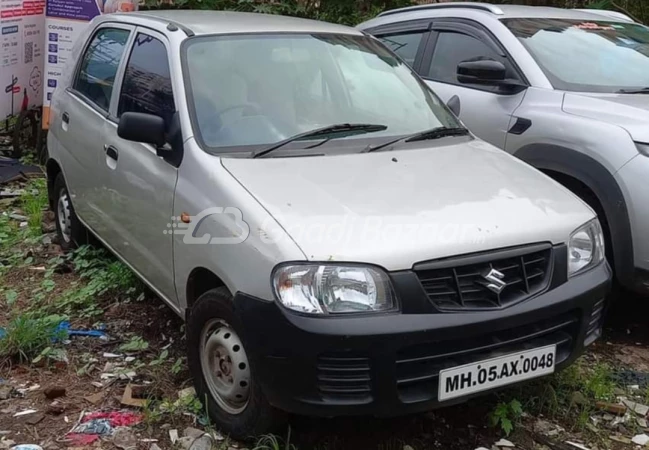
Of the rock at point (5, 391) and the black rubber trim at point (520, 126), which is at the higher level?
the black rubber trim at point (520, 126)

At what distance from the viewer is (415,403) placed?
2896mm

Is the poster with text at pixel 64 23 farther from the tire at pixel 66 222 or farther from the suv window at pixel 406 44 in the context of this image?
the suv window at pixel 406 44

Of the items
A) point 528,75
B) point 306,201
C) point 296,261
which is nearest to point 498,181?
point 306,201

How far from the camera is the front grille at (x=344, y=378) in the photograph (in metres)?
2.80

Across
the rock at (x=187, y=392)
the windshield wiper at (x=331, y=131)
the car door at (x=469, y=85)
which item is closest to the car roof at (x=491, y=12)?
the car door at (x=469, y=85)

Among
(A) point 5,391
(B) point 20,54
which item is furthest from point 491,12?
(B) point 20,54

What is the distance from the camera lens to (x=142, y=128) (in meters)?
3.60

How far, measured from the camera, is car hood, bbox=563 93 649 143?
13.8ft

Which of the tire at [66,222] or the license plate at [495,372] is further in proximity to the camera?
the tire at [66,222]

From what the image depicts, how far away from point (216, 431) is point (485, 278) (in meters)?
1.39

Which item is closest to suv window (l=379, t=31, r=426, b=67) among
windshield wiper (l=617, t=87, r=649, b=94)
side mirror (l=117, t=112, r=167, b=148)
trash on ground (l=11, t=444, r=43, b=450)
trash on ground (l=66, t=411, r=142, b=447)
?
windshield wiper (l=617, t=87, r=649, b=94)

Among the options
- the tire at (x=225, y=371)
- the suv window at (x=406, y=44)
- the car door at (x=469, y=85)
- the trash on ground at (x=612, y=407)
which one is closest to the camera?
the tire at (x=225, y=371)

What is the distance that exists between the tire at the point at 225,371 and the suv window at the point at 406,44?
3.40 meters

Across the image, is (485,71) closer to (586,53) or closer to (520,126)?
(520,126)
